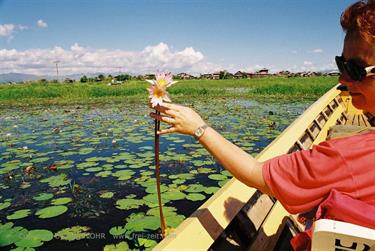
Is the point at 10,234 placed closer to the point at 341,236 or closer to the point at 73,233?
the point at 73,233

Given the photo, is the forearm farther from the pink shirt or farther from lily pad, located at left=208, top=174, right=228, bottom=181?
lily pad, located at left=208, top=174, right=228, bottom=181

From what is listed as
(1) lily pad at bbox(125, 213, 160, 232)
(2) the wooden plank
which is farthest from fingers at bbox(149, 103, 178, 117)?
(1) lily pad at bbox(125, 213, 160, 232)

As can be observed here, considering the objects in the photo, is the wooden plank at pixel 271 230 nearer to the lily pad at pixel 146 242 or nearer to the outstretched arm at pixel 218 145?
the outstretched arm at pixel 218 145

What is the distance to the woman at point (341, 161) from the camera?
3.01 ft

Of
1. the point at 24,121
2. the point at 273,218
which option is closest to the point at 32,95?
the point at 24,121

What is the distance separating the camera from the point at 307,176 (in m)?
0.96

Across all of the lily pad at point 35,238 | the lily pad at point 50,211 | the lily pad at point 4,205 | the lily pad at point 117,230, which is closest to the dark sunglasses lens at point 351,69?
the lily pad at point 117,230

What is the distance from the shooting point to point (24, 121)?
8.56 m

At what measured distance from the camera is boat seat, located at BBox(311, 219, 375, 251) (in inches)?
33.0

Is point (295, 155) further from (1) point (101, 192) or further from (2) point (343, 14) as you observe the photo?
(1) point (101, 192)

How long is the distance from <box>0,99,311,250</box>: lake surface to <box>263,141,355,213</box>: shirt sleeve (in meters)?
1.72

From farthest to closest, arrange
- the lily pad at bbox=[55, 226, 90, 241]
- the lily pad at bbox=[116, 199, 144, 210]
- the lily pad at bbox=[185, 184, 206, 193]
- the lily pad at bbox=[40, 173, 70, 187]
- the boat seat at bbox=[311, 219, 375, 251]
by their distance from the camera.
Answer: the lily pad at bbox=[40, 173, 70, 187]
the lily pad at bbox=[185, 184, 206, 193]
the lily pad at bbox=[116, 199, 144, 210]
the lily pad at bbox=[55, 226, 90, 241]
the boat seat at bbox=[311, 219, 375, 251]

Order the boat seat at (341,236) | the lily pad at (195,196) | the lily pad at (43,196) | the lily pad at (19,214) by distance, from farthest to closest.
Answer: the lily pad at (43,196) < the lily pad at (195,196) < the lily pad at (19,214) < the boat seat at (341,236)

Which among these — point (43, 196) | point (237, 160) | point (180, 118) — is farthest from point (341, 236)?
point (43, 196)
